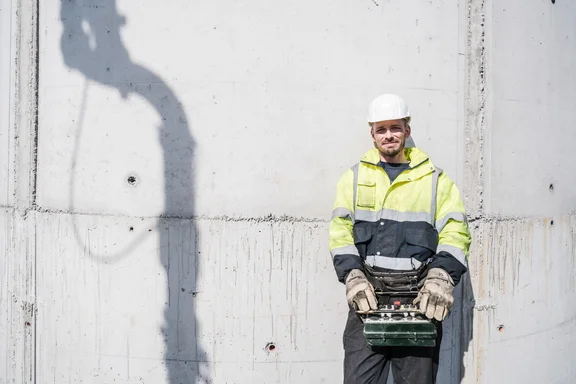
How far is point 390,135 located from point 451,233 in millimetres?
544

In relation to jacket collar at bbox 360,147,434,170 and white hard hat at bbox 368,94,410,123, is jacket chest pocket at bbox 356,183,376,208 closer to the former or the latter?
jacket collar at bbox 360,147,434,170

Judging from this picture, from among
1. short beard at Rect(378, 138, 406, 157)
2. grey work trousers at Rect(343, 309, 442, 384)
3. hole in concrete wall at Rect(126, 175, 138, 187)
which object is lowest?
grey work trousers at Rect(343, 309, 442, 384)

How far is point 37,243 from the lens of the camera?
10.8ft

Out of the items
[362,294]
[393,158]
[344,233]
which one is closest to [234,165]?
[344,233]

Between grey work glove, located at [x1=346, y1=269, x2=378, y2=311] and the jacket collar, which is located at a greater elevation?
the jacket collar

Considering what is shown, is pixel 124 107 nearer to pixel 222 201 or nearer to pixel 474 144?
pixel 222 201

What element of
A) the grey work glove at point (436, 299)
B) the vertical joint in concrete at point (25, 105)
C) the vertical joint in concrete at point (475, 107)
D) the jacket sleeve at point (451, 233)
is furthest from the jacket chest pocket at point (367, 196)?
the vertical joint in concrete at point (25, 105)

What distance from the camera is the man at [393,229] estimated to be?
2602mm

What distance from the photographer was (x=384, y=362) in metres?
2.67

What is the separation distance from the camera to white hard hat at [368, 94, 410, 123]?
106 inches

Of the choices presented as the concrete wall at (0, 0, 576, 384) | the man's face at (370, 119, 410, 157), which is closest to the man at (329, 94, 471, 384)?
the man's face at (370, 119, 410, 157)

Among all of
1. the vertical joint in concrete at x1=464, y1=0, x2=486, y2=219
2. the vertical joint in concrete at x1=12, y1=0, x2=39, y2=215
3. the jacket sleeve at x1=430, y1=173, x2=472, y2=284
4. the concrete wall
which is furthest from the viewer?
the vertical joint in concrete at x1=12, y1=0, x2=39, y2=215

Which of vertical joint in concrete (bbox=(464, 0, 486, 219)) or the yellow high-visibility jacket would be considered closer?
the yellow high-visibility jacket

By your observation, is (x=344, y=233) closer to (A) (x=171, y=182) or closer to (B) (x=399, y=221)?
(B) (x=399, y=221)
